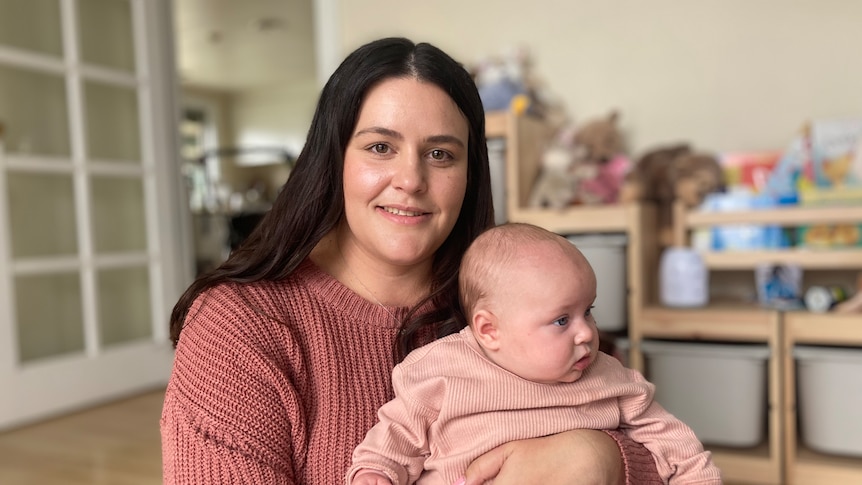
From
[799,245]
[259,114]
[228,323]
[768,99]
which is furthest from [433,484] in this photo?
[259,114]

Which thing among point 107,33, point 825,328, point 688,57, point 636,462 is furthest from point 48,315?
point 825,328

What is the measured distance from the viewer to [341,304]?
1090mm

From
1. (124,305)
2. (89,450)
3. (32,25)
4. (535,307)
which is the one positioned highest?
(32,25)

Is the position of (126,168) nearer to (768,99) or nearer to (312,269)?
(312,269)

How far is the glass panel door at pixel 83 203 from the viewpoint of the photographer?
8.98 feet

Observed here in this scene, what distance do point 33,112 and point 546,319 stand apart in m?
2.77

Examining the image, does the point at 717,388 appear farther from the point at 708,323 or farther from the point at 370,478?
the point at 370,478

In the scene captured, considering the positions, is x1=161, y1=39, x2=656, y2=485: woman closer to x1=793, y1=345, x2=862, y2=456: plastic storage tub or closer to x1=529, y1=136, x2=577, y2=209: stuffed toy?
x1=529, y1=136, x2=577, y2=209: stuffed toy

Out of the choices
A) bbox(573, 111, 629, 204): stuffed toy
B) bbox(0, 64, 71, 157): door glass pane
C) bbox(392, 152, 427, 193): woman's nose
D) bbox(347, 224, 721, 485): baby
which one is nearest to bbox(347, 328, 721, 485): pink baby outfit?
bbox(347, 224, 721, 485): baby

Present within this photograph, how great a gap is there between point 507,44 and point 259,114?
5.80 m

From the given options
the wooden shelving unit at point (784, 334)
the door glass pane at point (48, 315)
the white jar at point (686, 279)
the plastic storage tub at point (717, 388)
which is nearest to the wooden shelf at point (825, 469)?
the wooden shelving unit at point (784, 334)

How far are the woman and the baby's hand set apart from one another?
0.11 meters

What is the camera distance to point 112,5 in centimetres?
320

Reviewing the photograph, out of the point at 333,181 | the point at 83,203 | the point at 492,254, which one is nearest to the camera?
the point at 492,254
